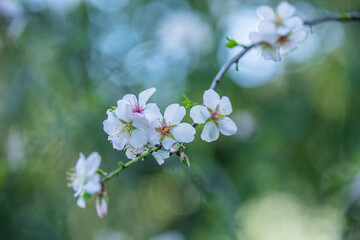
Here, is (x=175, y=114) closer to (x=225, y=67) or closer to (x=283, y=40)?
(x=225, y=67)

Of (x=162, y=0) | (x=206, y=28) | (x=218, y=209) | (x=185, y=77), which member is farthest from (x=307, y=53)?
(x=218, y=209)

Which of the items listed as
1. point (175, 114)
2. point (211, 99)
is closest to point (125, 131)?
point (175, 114)

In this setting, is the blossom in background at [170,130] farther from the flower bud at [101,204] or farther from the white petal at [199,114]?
the flower bud at [101,204]

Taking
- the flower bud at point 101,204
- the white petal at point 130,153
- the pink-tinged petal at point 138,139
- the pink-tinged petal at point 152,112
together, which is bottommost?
the flower bud at point 101,204

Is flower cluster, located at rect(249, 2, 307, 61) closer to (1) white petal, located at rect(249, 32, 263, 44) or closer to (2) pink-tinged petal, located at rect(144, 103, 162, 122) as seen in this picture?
(1) white petal, located at rect(249, 32, 263, 44)

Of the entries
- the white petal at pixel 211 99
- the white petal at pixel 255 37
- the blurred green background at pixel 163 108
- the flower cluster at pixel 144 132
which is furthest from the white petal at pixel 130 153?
the blurred green background at pixel 163 108

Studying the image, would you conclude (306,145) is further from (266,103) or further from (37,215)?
(37,215)
